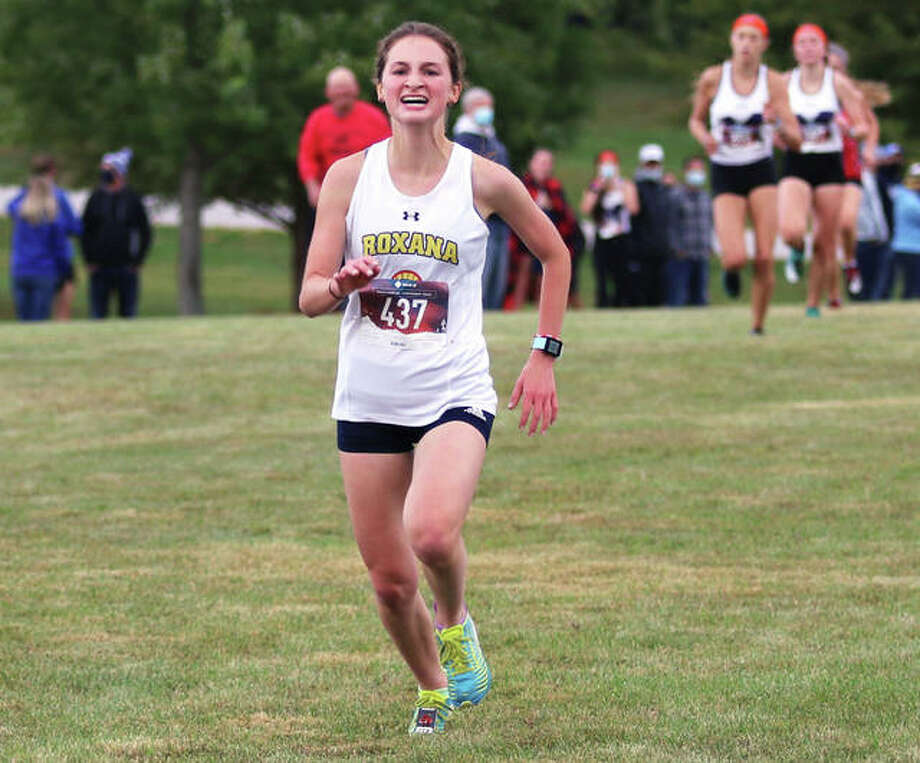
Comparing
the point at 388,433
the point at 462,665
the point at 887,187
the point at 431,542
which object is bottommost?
the point at 462,665

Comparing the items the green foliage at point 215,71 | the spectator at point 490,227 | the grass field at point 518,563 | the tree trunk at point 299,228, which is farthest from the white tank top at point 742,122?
Answer: the tree trunk at point 299,228

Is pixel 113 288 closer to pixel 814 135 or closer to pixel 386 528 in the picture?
pixel 814 135

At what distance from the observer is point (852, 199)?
17234 millimetres

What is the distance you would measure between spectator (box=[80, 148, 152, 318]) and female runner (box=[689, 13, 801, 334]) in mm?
8662

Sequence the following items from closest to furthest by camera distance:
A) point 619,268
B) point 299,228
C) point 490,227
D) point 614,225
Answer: point 490,227 < point 614,225 < point 619,268 < point 299,228

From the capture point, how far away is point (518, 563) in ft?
29.0

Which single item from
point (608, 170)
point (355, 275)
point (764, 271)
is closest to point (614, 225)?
point (608, 170)

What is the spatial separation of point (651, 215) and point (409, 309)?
19.5 m

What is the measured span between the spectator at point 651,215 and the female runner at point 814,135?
27.3 feet

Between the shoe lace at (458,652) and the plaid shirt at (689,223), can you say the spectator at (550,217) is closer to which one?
the plaid shirt at (689,223)

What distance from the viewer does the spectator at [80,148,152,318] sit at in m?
21.8

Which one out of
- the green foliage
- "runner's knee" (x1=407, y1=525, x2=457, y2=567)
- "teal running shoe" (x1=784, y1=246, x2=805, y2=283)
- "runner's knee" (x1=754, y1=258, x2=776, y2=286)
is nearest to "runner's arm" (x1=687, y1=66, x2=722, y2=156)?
"runner's knee" (x1=754, y1=258, x2=776, y2=286)

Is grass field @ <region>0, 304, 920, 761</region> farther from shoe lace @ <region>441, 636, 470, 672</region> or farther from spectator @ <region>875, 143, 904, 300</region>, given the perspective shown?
spectator @ <region>875, 143, 904, 300</region>

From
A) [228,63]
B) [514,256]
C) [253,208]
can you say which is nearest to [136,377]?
[514,256]
